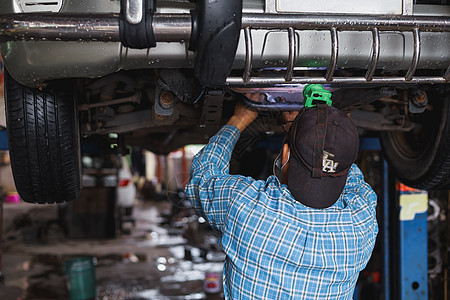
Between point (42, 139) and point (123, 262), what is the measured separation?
4995 millimetres

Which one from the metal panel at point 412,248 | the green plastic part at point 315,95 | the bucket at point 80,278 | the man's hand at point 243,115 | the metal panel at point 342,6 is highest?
the metal panel at point 342,6

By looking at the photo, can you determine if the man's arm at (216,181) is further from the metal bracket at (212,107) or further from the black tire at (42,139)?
the black tire at (42,139)

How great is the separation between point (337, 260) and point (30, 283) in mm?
5081

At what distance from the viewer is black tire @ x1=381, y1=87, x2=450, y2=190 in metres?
2.07

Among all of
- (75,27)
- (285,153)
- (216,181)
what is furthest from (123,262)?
(75,27)

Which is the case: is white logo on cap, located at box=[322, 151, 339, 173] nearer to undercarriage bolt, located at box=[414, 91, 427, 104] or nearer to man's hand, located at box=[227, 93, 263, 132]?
man's hand, located at box=[227, 93, 263, 132]

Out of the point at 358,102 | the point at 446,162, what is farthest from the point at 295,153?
the point at 446,162

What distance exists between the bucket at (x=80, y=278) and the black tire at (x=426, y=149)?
3.26 meters

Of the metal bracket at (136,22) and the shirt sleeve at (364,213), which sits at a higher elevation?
the metal bracket at (136,22)

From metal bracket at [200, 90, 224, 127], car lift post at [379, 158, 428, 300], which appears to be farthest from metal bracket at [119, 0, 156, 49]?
car lift post at [379, 158, 428, 300]

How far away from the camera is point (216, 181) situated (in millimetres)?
1508

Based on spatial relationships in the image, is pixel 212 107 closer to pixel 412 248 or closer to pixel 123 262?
pixel 412 248

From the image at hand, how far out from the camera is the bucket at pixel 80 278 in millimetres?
4527

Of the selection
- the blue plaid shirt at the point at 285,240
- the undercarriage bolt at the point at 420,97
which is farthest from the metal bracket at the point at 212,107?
the undercarriage bolt at the point at 420,97
